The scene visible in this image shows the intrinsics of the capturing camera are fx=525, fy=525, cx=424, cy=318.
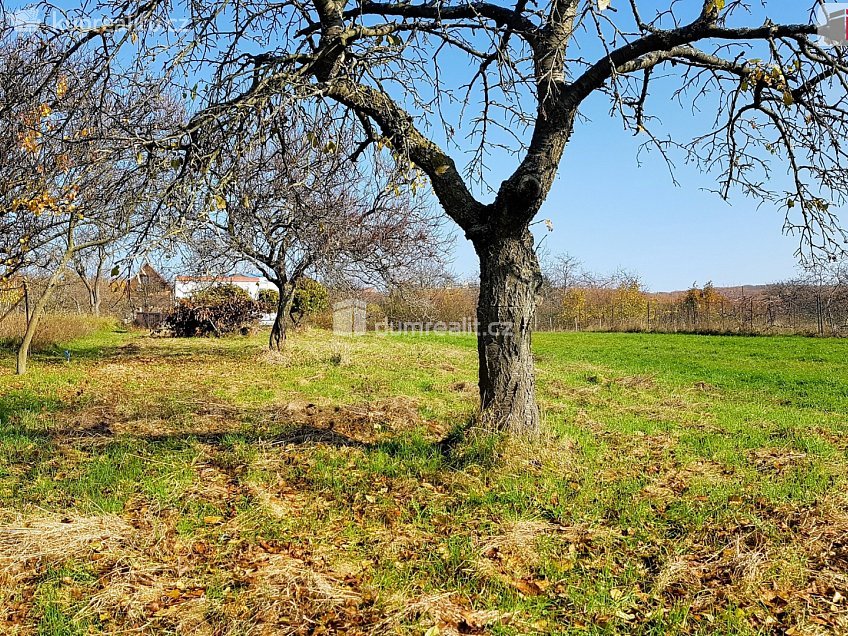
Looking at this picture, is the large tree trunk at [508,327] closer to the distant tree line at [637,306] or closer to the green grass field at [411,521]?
the green grass field at [411,521]

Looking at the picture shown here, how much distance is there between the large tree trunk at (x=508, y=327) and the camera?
450cm

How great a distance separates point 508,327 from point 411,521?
1.83 meters

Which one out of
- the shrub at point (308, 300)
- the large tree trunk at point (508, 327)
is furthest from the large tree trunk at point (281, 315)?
the large tree trunk at point (508, 327)

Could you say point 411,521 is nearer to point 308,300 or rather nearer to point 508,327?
point 508,327

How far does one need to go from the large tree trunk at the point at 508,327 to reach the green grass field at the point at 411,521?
0.90ft

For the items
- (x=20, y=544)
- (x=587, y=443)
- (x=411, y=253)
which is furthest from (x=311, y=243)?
(x=20, y=544)

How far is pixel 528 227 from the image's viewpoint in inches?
178

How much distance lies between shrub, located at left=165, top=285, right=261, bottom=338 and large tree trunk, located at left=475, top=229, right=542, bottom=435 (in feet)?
52.4

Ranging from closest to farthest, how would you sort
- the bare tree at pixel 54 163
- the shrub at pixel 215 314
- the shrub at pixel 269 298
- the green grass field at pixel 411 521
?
the green grass field at pixel 411 521 < the bare tree at pixel 54 163 < the shrub at pixel 215 314 < the shrub at pixel 269 298

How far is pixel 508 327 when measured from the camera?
4.52 metres

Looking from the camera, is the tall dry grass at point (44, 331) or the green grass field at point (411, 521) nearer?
the green grass field at point (411, 521)

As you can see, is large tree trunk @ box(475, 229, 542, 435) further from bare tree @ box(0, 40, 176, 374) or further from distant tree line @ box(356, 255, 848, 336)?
distant tree line @ box(356, 255, 848, 336)

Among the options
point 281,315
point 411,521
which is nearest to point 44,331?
point 281,315

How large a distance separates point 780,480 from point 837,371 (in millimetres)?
8949
